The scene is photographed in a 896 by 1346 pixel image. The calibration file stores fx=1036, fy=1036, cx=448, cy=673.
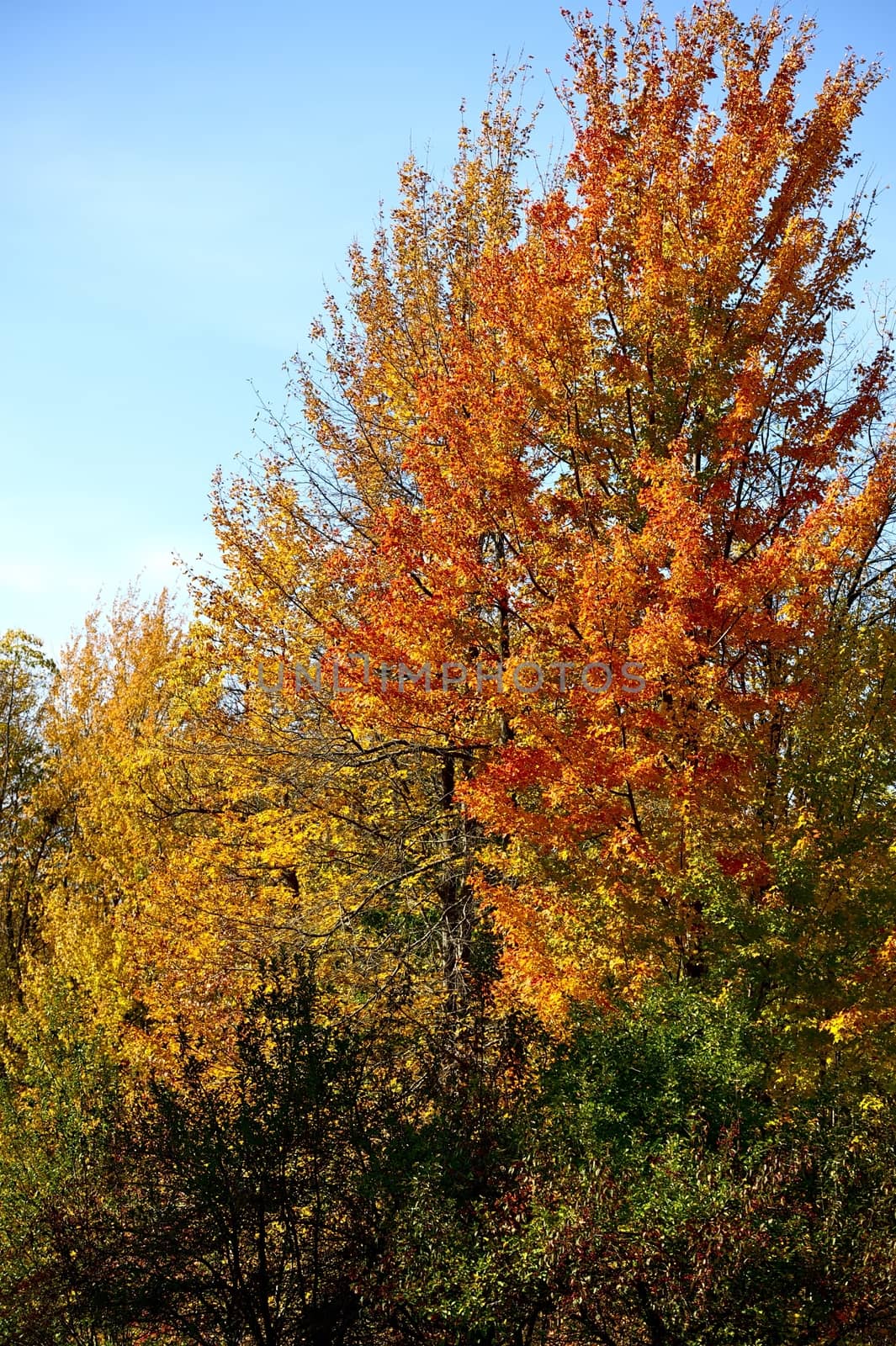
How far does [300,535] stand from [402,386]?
2.58 meters

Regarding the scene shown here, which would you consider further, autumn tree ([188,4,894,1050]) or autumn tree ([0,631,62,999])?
autumn tree ([0,631,62,999])

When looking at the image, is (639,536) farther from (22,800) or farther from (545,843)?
(22,800)

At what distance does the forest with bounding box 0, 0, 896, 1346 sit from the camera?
6.91m

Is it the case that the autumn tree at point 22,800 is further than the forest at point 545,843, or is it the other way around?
the autumn tree at point 22,800

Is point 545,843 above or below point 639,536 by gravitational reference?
below

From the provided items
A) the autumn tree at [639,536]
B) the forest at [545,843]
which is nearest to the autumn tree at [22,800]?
the forest at [545,843]

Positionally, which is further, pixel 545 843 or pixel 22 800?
pixel 22 800

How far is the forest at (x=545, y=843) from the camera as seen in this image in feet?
22.7

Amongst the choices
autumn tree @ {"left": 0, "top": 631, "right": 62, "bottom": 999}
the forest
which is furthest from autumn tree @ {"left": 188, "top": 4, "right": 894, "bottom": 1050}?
autumn tree @ {"left": 0, "top": 631, "right": 62, "bottom": 999}

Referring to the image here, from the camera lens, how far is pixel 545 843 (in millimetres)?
10141

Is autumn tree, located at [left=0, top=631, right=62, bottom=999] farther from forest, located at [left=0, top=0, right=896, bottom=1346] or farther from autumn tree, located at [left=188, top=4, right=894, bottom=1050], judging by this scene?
autumn tree, located at [left=188, top=4, right=894, bottom=1050]

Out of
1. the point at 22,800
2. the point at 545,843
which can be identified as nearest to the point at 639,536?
A: the point at 545,843

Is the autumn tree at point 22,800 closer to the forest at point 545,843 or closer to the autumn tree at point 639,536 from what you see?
the forest at point 545,843

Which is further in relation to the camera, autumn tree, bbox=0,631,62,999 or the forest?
autumn tree, bbox=0,631,62,999
